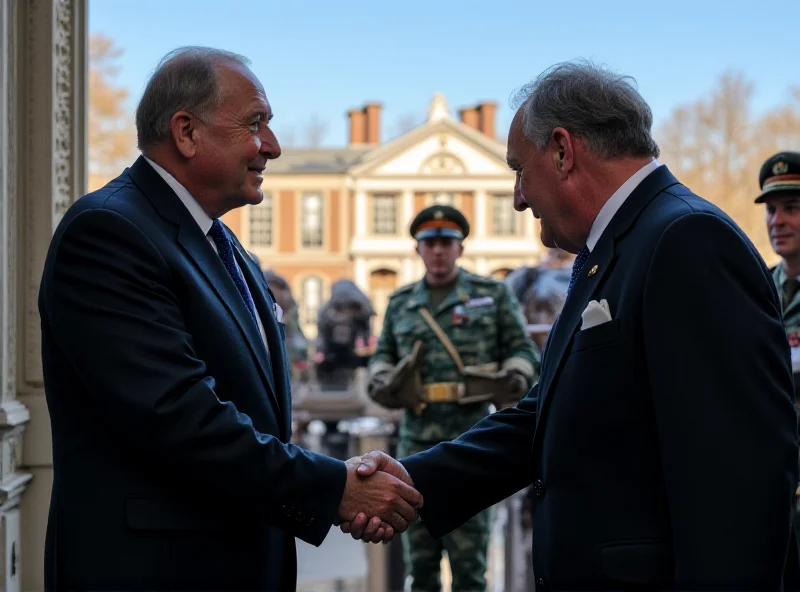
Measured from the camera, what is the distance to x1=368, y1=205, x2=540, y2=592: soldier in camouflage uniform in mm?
5656

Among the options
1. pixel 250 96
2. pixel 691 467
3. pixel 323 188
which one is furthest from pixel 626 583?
pixel 323 188

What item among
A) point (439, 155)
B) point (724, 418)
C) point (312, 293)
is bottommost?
point (724, 418)

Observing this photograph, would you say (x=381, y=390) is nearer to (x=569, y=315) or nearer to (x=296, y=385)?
(x=569, y=315)

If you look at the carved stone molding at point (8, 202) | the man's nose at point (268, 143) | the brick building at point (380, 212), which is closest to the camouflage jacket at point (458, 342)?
the carved stone molding at point (8, 202)

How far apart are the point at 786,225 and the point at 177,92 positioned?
3191 mm

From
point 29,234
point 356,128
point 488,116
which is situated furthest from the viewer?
point 488,116

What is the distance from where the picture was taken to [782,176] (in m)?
4.92

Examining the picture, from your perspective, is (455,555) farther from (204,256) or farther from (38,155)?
(204,256)

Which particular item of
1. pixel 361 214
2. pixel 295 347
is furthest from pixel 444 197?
pixel 295 347

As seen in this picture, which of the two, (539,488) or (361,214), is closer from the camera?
(539,488)

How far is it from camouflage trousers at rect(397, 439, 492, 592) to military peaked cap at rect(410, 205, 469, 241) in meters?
1.38

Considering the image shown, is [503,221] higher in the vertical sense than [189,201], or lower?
higher

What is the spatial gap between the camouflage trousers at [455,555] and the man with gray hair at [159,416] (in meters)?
3.02

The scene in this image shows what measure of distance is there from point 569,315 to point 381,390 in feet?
11.7
